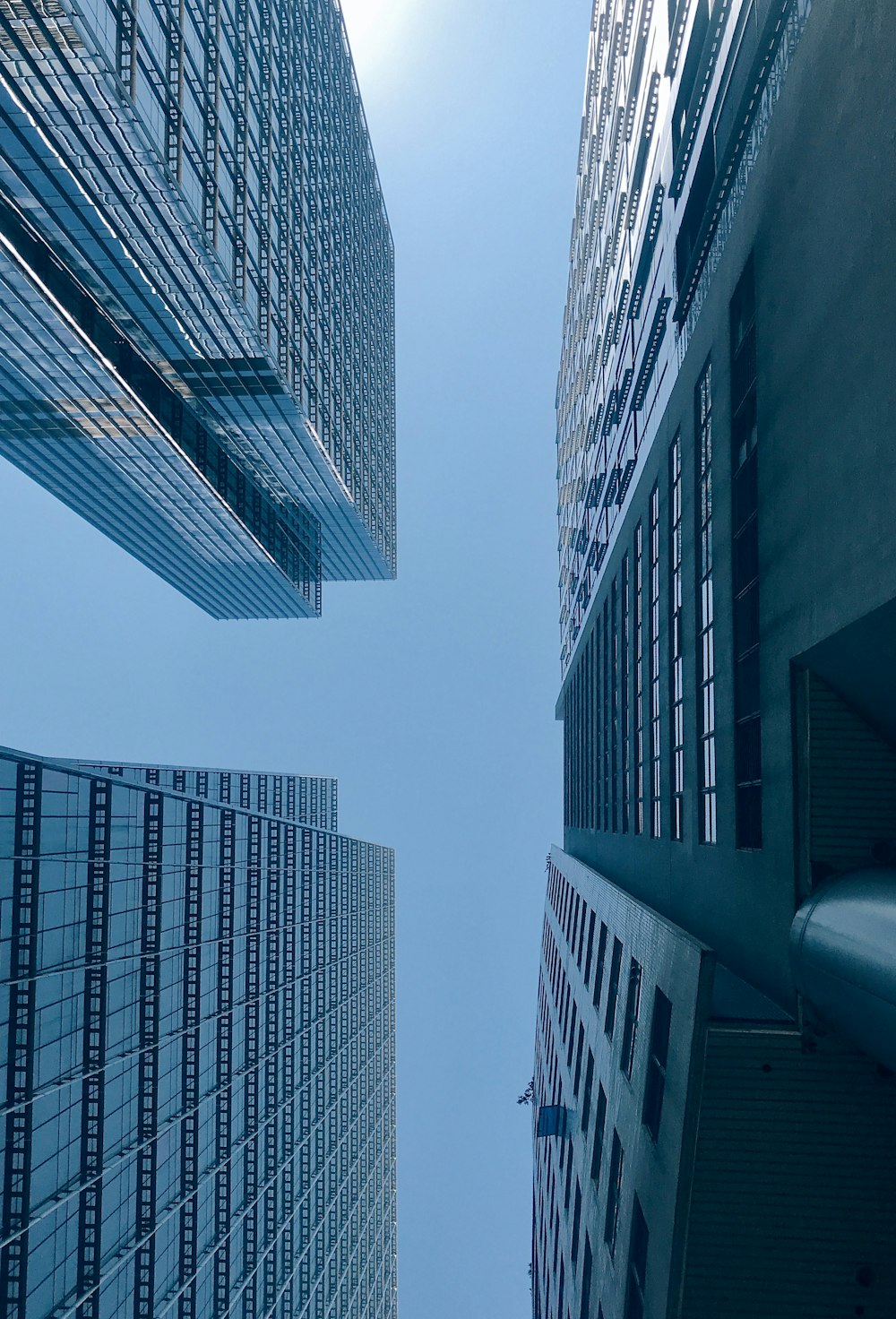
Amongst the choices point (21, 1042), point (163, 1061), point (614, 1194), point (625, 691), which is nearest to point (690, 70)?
point (625, 691)

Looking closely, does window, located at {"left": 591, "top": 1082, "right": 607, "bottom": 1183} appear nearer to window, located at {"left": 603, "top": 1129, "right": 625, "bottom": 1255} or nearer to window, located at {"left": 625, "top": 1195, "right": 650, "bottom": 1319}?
window, located at {"left": 603, "top": 1129, "right": 625, "bottom": 1255}

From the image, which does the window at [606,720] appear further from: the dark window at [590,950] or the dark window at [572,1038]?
the dark window at [572,1038]

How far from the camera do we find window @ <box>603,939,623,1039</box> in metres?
36.1

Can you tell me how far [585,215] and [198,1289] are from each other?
91794 millimetres

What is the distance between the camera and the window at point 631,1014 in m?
30.6

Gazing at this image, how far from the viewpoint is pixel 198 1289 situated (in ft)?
140

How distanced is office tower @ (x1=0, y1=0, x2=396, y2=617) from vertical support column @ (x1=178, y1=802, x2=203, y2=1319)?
3682 centimetres

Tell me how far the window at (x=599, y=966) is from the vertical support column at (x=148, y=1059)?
24232 mm

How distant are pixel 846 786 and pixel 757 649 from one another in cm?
526

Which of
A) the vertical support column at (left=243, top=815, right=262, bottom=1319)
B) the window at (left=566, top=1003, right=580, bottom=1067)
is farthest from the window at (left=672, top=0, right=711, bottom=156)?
the vertical support column at (left=243, top=815, right=262, bottom=1319)

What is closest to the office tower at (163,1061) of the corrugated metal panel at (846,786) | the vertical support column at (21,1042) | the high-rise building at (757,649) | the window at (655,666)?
the vertical support column at (21,1042)

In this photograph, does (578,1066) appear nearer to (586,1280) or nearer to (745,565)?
(586,1280)

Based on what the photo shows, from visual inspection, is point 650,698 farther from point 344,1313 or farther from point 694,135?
point 344,1313

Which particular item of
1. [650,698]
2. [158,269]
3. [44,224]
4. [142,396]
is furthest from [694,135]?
[142,396]
